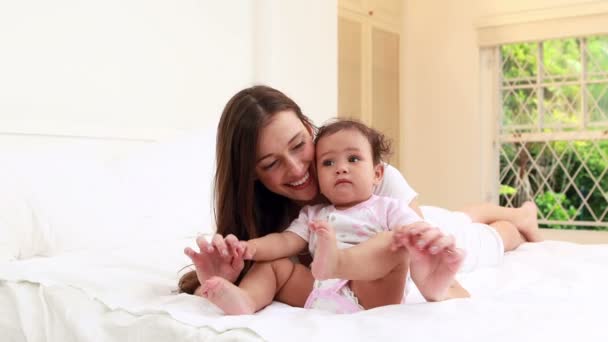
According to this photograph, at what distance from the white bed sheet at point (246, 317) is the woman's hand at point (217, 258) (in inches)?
2.4

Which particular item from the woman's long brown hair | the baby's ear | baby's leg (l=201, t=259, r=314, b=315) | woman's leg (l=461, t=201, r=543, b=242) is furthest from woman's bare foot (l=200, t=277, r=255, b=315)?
woman's leg (l=461, t=201, r=543, b=242)

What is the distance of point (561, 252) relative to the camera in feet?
6.43

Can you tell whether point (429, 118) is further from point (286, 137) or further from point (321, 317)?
point (321, 317)

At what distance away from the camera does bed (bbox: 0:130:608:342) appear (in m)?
0.91

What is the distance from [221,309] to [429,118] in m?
3.84

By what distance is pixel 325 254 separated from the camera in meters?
1.02

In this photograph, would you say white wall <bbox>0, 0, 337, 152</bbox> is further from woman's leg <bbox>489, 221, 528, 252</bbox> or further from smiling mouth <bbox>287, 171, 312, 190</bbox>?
woman's leg <bbox>489, 221, 528, 252</bbox>

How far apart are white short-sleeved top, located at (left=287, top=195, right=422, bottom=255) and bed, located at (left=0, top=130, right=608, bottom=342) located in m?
0.15

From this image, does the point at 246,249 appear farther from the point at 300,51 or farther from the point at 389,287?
the point at 300,51

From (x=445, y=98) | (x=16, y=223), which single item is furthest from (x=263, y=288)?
(x=445, y=98)

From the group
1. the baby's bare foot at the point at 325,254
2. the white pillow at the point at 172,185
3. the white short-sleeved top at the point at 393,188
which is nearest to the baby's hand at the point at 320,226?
the baby's bare foot at the point at 325,254

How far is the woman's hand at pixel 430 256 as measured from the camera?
98 centimetres

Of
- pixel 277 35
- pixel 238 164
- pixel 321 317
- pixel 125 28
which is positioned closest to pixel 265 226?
pixel 238 164

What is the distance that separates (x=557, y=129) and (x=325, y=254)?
366 cm
